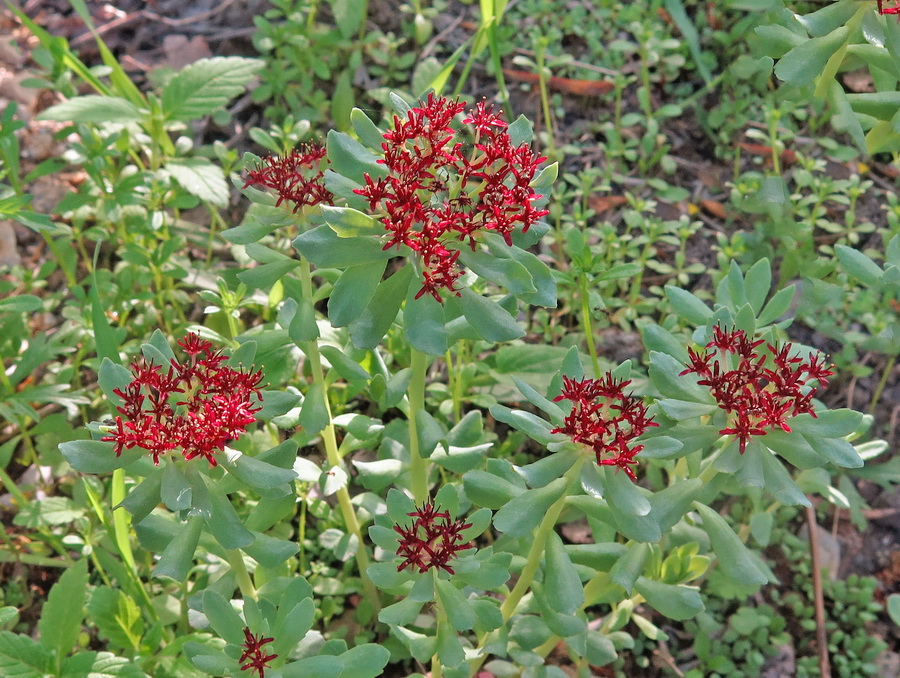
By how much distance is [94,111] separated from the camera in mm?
2877

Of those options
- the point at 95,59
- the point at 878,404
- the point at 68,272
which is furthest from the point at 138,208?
the point at 878,404

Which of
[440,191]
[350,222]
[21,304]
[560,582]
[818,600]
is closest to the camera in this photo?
[350,222]

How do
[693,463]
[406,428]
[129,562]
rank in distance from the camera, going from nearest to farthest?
1. [693,463]
2. [129,562]
3. [406,428]

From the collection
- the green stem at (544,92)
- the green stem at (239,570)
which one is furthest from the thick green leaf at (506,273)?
the green stem at (544,92)

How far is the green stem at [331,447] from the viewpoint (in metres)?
1.93

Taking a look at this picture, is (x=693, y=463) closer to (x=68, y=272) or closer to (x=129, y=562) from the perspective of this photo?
(x=129, y=562)

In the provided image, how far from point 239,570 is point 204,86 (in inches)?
77.0

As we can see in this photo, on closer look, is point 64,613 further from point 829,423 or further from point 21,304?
point 829,423

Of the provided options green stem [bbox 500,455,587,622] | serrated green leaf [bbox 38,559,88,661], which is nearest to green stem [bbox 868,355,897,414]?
green stem [bbox 500,455,587,622]

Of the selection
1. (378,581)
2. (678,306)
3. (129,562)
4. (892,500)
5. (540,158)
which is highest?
(540,158)

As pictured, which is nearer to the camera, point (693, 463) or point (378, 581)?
point (378, 581)

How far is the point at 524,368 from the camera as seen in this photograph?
2660mm

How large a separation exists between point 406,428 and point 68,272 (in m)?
1.45

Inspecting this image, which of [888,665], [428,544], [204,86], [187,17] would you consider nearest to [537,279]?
[428,544]
